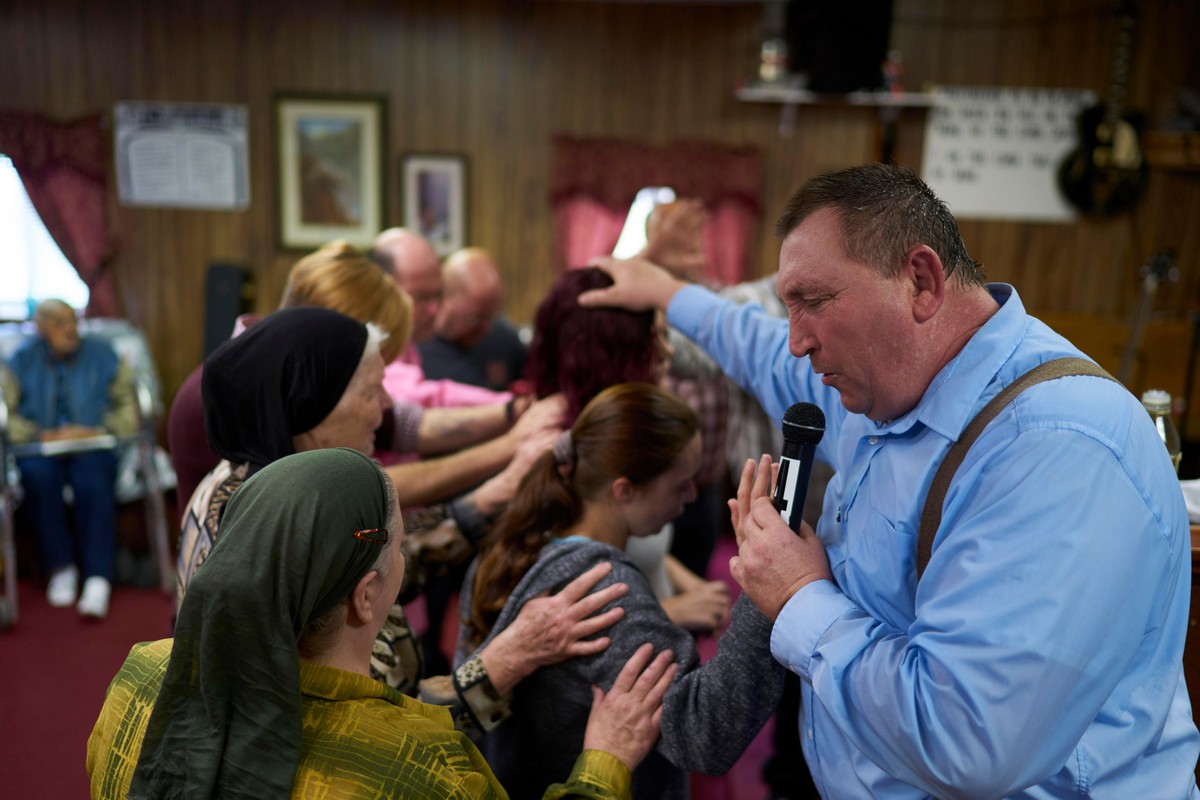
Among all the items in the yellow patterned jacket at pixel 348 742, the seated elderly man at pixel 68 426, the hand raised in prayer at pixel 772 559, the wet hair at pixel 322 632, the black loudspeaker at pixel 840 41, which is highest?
the black loudspeaker at pixel 840 41

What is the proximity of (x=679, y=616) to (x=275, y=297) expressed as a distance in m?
4.69

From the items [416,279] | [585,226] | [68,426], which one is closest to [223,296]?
[68,426]

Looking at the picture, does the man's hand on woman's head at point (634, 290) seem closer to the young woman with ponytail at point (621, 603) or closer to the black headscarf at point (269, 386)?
the young woman with ponytail at point (621, 603)

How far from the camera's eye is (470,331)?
401 centimetres

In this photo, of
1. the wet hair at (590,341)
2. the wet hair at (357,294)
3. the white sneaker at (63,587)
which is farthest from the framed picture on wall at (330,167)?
the wet hair at (590,341)

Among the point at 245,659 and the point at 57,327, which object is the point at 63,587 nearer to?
the point at 57,327

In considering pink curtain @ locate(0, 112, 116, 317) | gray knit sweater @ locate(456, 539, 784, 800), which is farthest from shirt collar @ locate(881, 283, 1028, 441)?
pink curtain @ locate(0, 112, 116, 317)

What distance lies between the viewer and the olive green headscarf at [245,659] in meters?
1.06

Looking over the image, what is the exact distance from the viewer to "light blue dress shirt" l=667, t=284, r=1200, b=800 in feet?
3.26

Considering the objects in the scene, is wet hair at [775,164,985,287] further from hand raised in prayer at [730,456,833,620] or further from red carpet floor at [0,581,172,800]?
red carpet floor at [0,581,172,800]

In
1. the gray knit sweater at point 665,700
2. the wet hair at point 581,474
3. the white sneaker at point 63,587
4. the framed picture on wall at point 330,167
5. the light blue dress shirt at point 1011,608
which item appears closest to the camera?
the light blue dress shirt at point 1011,608

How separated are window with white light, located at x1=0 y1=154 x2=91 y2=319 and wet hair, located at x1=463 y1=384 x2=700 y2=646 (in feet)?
17.0

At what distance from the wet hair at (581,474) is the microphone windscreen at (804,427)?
0.49 m

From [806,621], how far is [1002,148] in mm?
5323
